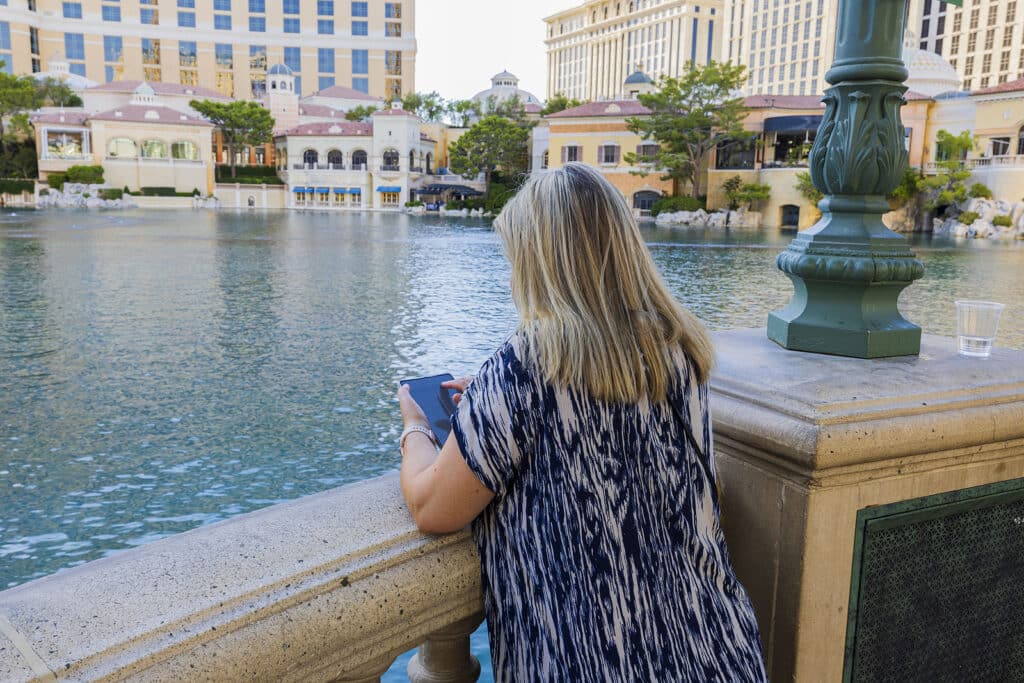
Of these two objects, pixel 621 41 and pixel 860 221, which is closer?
pixel 860 221

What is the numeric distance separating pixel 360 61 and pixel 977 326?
75.1 meters

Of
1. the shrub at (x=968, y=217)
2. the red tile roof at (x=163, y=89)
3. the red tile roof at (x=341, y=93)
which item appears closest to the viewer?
the shrub at (x=968, y=217)

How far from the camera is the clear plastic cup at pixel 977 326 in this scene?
2.00 m

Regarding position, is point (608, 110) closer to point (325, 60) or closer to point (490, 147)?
point (490, 147)

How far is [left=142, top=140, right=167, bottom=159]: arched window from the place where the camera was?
5212 centimetres

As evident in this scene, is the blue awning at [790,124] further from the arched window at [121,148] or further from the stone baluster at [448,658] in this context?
the stone baluster at [448,658]

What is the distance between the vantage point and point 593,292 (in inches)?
52.7

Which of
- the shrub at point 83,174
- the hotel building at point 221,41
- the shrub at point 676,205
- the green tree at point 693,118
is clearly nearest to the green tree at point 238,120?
the shrub at point 83,174

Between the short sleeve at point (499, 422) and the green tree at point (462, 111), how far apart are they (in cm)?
6427

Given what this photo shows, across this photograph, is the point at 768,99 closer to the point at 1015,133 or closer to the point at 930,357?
the point at 1015,133

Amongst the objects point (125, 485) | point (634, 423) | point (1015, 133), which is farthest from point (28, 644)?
point (1015, 133)

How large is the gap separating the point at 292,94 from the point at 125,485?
60301 mm

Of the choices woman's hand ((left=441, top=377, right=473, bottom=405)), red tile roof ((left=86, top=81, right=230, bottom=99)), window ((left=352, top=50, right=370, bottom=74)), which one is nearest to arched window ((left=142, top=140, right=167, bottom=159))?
red tile roof ((left=86, top=81, right=230, bottom=99))

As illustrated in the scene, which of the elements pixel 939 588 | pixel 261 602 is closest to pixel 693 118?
→ pixel 939 588
